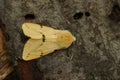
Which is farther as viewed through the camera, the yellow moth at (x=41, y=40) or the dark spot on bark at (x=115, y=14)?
the dark spot on bark at (x=115, y=14)

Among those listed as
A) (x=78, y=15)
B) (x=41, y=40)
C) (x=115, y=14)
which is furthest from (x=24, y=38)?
(x=115, y=14)

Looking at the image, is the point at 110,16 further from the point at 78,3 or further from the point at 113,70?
the point at 113,70

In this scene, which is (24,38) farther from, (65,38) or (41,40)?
(65,38)

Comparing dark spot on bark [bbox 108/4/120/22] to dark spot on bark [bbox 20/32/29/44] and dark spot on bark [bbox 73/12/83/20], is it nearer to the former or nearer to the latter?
dark spot on bark [bbox 73/12/83/20]

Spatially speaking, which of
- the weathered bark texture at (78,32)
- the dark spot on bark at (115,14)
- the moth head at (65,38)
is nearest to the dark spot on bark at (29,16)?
the weathered bark texture at (78,32)

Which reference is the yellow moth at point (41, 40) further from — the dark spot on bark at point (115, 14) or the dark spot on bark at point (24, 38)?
the dark spot on bark at point (115, 14)

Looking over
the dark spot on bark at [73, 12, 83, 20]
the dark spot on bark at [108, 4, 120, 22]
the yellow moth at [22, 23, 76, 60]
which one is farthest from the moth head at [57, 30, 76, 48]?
the dark spot on bark at [108, 4, 120, 22]

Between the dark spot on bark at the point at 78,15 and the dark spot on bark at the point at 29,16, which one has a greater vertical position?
the dark spot on bark at the point at 29,16
